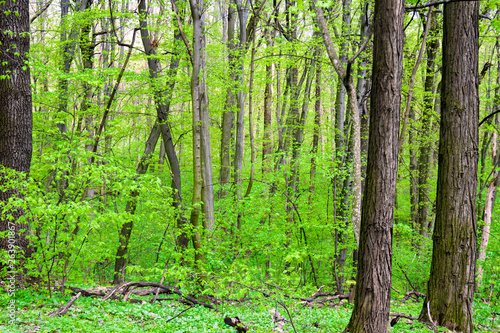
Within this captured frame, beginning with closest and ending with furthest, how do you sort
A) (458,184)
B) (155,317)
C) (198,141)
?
(458,184) < (155,317) < (198,141)

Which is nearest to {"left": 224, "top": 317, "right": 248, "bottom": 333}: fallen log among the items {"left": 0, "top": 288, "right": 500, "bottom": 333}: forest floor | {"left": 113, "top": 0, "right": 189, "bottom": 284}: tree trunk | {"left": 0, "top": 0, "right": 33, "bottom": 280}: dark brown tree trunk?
{"left": 0, "top": 288, "right": 500, "bottom": 333}: forest floor

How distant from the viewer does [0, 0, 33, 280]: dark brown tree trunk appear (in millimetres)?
5316

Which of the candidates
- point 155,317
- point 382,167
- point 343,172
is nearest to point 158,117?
point 343,172

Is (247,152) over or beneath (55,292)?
over

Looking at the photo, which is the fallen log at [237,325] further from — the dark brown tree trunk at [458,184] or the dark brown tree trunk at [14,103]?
the dark brown tree trunk at [14,103]

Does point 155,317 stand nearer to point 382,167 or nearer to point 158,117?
point 382,167

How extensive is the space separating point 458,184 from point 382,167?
1789mm

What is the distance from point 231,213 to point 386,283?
3882 millimetres

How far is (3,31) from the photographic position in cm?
545

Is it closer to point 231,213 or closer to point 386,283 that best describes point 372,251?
point 386,283

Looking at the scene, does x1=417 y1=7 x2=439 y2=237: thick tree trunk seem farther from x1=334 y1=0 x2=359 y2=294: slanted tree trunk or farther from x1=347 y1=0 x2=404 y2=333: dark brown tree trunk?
x1=347 y1=0 x2=404 y2=333: dark brown tree trunk

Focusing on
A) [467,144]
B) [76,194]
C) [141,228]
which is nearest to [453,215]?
[467,144]

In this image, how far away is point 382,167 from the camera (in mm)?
3186

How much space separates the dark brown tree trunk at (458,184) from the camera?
4.25m
